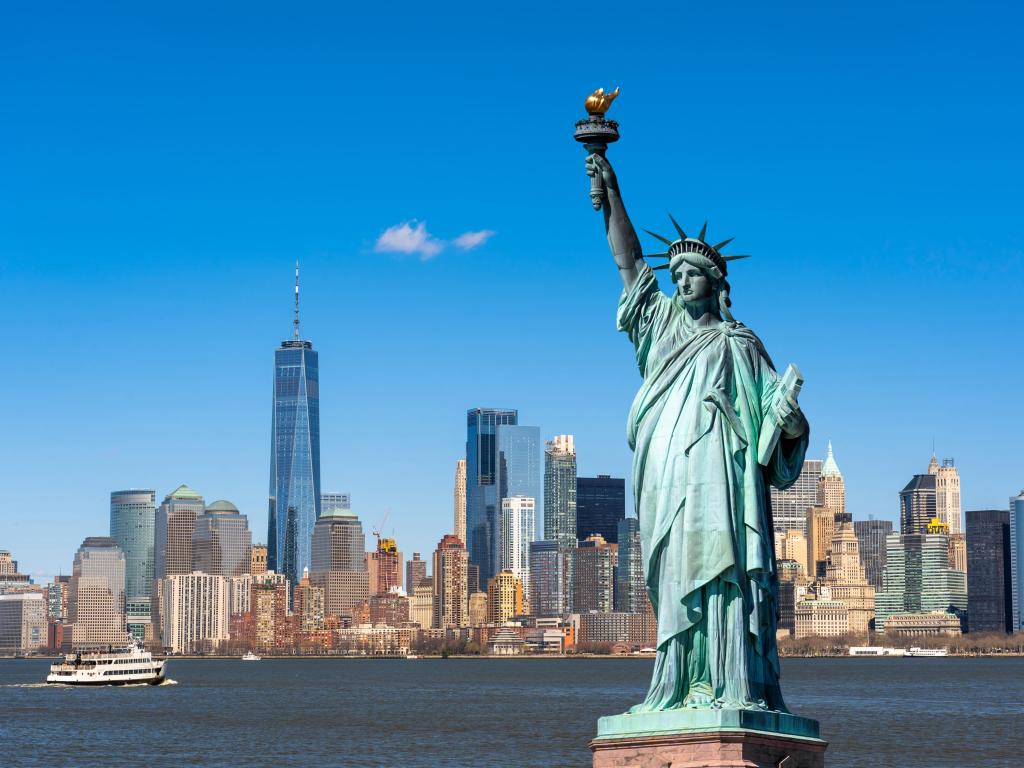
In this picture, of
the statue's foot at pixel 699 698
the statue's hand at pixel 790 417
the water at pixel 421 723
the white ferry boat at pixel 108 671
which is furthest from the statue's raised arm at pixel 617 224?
the white ferry boat at pixel 108 671

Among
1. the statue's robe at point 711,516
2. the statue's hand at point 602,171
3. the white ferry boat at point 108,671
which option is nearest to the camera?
the statue's robe at point 711,516

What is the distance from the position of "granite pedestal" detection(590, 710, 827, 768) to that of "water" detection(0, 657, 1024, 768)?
112 ft

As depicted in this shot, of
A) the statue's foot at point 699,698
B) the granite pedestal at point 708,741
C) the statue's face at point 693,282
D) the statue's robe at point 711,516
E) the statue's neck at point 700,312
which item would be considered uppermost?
the statue's face at point 693,282

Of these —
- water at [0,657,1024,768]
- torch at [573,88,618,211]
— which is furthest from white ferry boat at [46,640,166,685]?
torch at [573,88,618,211]

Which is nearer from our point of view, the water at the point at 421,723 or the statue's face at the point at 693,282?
the statue's face at the point at 693,282

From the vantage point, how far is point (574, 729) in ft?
229

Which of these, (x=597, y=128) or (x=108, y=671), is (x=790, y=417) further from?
(x=108, y=671)

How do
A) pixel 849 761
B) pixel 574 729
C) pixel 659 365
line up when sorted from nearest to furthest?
pixel 659 365 → pixel 849 761 → pixel 574 729

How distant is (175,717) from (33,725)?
7.78 metres

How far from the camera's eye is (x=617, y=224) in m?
18.1

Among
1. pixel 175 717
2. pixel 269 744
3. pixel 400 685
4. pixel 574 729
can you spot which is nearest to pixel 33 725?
pixel 175 717

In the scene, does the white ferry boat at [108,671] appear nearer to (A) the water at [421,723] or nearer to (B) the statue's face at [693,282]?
(A) the water at [421,723]

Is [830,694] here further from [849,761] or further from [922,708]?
[849,761]

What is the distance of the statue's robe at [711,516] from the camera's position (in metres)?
16.9
